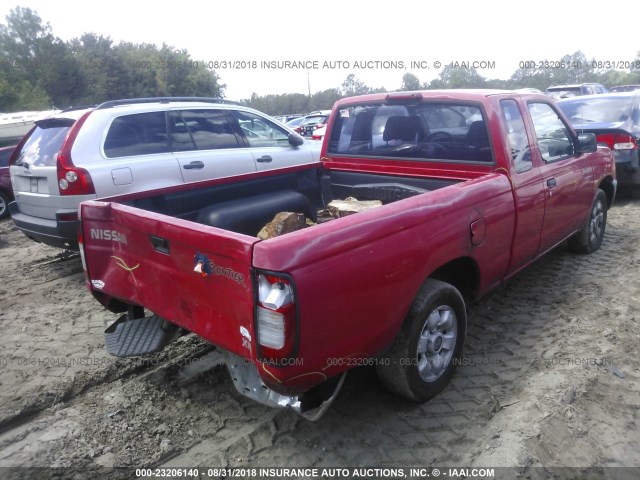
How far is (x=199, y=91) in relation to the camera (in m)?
39.2

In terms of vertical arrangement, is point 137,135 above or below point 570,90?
below

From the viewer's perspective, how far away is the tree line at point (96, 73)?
34594 mm

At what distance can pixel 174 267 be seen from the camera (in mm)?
2527

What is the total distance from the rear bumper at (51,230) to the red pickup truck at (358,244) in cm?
176

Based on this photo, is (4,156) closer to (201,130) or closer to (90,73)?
(201,130)

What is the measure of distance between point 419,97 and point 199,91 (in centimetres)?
3821

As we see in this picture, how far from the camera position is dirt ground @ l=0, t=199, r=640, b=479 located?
256 centimetres

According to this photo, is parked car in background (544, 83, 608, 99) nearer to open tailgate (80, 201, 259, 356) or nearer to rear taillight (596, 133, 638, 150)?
rear taillight (596, 133, 638, 150)

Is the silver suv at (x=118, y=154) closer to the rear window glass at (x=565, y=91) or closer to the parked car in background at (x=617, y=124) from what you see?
the parked car in background at (x=617, y=124)

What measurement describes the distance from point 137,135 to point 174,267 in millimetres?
3331

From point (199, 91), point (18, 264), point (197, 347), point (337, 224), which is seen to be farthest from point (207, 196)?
point (199, 91)

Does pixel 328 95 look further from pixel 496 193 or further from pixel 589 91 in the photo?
pixel 496 193

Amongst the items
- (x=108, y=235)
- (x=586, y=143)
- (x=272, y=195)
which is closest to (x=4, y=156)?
(x=272, y=195)

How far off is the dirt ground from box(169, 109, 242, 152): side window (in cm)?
235
